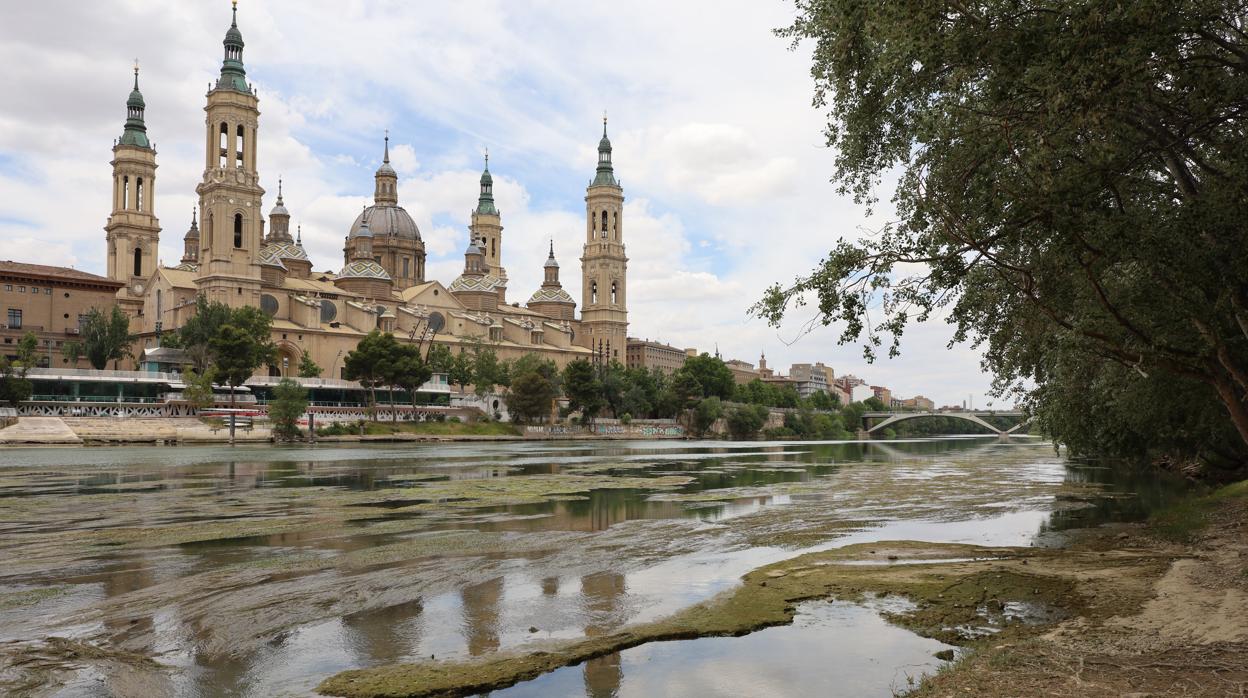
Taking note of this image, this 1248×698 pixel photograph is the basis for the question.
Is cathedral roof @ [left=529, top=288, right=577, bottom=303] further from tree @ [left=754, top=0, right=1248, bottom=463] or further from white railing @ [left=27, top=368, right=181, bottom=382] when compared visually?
tree @ [left=754, top=0, right=1248, bottom=463]

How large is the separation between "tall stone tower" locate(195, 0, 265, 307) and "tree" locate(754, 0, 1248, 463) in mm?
94233

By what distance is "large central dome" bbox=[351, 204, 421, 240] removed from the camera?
139000 mm

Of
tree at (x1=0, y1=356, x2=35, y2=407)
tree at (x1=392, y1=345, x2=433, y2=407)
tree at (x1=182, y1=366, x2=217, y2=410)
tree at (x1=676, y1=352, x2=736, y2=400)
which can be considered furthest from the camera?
tree at (x1=676, y1=352, x2=736, y2=400)

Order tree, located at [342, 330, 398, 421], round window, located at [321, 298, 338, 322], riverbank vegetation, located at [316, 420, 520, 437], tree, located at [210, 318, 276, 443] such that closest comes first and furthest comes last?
tree, located at [210, 318, 276, 443]
riverbank vegetation, located at [316, 420, 520, 437]
tree, located at [342, 330, 398, 421]
round window, located at [321, 298, 338, 322]

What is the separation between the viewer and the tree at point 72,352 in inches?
3570

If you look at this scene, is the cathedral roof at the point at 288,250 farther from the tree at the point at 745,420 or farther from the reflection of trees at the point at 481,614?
the reflection of trees at the point at 481,614

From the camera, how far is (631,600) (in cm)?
1258

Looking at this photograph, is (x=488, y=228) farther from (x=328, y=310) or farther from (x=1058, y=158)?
(x=1058, y=158)

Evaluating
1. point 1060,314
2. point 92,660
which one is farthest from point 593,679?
point 1060,314

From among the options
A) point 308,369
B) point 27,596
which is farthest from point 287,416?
point 27,596

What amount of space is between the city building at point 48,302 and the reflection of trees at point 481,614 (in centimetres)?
9726

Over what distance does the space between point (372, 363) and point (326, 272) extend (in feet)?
168

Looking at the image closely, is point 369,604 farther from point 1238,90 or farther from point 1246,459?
point 1246,459

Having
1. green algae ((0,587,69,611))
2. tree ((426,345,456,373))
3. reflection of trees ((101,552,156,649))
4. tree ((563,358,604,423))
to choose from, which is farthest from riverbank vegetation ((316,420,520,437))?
green algae ((0,587,69,611))
